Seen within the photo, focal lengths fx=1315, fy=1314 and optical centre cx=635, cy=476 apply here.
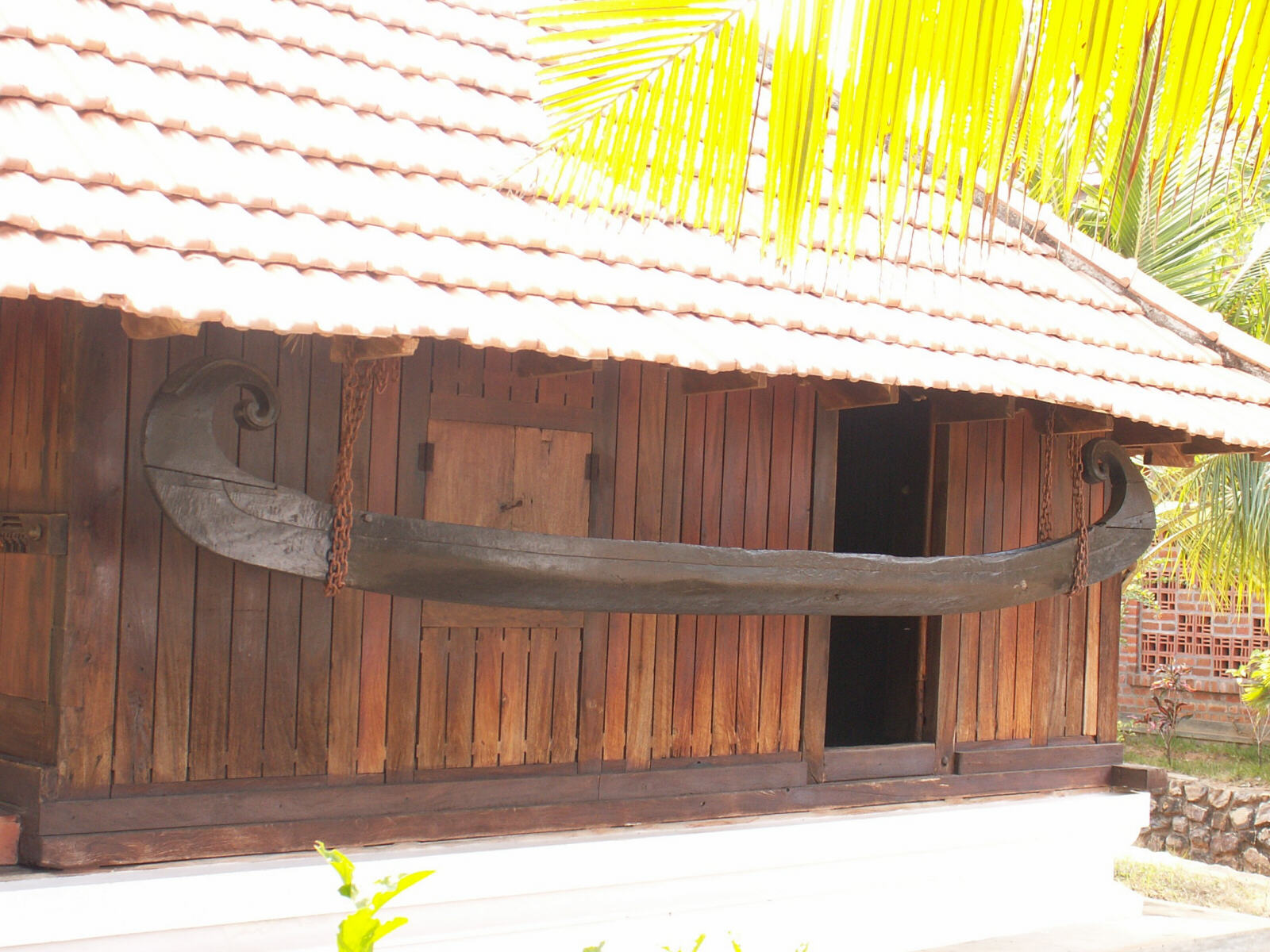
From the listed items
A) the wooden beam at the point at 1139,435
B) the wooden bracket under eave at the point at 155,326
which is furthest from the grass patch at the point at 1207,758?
the wooden bracket under eave at the point at 155,326

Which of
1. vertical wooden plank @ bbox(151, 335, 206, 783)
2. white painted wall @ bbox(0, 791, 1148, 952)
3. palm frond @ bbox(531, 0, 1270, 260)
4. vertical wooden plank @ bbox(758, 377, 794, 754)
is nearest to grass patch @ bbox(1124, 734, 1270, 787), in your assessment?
white painted wall @ bbox(0, 791, 1148, 952)

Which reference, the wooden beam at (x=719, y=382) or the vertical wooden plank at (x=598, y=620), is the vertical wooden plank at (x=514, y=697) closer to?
the vertical wooden plank at (x=598, y=620)

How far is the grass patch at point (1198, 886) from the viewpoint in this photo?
9.80 meters

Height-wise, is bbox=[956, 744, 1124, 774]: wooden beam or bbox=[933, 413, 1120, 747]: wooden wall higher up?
bbox=[933, 413, 1120, 747]: wooden wall

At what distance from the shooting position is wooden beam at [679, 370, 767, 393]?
467cm

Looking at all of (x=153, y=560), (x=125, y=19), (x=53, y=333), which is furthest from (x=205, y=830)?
(x=125, y=19)

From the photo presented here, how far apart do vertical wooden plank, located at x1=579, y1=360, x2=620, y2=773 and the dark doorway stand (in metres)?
1.93

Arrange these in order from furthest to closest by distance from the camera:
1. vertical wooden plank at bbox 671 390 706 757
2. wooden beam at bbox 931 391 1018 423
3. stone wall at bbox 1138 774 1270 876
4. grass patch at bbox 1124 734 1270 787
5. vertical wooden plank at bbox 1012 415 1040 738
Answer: grass patch at bbox 1124 734 1270 787
stone wall at bbox 1138 774 1270 876
vertical wooden plank at bbox 1012 415 1040 738
wooden beam at bbox 931 391 1018 423
vertical wooden plank at bbox 671 390 706 757

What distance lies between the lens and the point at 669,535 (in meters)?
5.06

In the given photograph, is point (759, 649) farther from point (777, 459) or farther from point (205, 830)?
point (205, 830)

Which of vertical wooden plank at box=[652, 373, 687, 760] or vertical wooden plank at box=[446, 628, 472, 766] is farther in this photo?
vertical wooden plank at box=[652, 373, 687, 760]

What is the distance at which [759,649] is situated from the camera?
17.5ft

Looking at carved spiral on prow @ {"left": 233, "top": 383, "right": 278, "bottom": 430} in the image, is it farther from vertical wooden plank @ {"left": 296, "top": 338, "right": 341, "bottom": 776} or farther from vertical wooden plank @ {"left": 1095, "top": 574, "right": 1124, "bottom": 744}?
vertical wooden plank @ {"left": 1095, "top": 574, "right": 1124, "bottom": 744}

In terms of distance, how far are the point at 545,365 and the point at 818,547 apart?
1.55 meters
